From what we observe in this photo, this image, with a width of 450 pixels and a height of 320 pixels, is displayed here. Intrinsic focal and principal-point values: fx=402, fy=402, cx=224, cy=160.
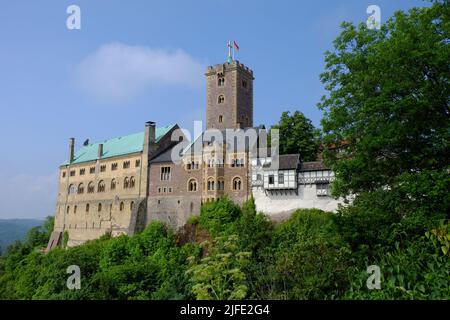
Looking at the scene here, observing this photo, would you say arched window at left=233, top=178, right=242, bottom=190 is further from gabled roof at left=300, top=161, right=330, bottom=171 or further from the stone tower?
the stone tower

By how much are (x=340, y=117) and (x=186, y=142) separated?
36731 millimetres

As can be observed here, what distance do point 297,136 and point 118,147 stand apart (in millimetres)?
29115

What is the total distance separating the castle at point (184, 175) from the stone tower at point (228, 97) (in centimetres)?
14

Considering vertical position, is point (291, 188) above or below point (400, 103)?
below

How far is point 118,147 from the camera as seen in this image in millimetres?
64062

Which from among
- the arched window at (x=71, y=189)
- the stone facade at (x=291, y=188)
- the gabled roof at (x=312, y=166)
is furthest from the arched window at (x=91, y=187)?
the gabled roof at (x=312, y=166)

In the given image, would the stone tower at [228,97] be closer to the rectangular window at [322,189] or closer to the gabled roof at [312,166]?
the gabled roof at [312,166]

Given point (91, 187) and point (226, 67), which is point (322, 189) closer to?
point (226, 67)

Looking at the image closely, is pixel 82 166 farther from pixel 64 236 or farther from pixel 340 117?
pixel 340 117

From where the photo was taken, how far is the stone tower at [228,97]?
55906 mm

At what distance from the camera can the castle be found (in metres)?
43.9

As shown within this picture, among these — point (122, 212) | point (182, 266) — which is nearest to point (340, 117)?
point (182, 266)

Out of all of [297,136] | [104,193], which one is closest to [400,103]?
[297,136]

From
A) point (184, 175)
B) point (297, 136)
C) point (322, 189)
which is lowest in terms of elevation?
point (322, 189)
